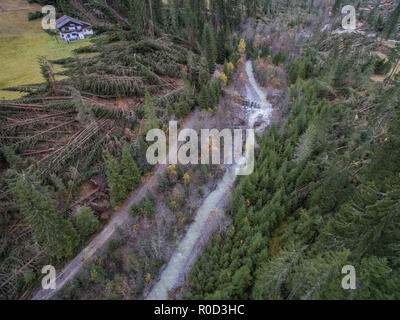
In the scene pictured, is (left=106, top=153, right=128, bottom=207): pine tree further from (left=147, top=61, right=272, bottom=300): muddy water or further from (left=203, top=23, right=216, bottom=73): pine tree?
(left=203, top=23, right=216, bottom=73): pine tree

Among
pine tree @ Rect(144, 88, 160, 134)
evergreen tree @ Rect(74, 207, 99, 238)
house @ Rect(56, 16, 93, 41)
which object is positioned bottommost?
evergreen tree @ Rect(74, 207, 99, 238)

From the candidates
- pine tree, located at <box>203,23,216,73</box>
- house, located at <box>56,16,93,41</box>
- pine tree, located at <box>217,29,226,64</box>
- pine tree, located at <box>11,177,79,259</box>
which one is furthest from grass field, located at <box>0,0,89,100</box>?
pine tree, located at <box>217,29,226,64</box>

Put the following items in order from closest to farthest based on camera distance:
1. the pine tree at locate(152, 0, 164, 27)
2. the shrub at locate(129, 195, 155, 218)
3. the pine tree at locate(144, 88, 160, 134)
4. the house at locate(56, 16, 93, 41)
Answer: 1. the shrub at locate(129, 195, 155, 218)
2. the pine tree at locate(144, 88, 160, 134)
3. the house at locate(56, 16, 93, 41)
4. the pine tree at locate(152, 0, 164, 27)

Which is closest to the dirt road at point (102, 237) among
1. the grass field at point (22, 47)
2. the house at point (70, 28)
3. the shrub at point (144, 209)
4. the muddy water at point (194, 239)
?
the shrub at point (144, 209)

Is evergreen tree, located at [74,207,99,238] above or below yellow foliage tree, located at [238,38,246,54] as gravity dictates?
below

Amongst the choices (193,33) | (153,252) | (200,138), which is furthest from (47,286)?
(193,33)

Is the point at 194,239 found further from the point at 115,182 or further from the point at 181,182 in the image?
the point at 115,182

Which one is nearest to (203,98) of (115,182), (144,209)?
(115,182)
